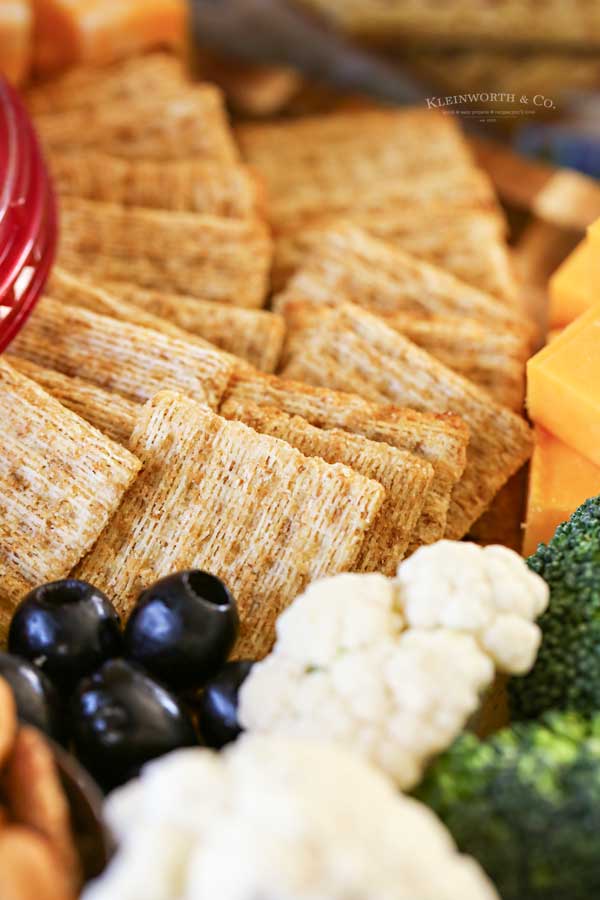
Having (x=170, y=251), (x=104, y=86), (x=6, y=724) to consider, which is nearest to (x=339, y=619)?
(x=6, y=724)

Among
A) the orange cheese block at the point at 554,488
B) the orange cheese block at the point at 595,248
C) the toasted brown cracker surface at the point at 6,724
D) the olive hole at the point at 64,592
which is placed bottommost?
the olive hole at the point at 64,592

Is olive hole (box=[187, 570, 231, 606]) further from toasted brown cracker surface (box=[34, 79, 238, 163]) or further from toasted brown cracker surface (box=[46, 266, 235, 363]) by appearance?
toasted brown cracker surface (box=[34, 79, 238, 163])

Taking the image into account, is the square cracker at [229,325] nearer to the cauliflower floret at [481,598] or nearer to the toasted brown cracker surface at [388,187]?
the toasted brown cracker surface at [388,187]

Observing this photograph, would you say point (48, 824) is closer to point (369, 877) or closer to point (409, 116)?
point (369, 877)

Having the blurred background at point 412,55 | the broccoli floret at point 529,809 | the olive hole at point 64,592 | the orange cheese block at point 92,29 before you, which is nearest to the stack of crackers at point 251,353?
the orange cheese block at point 92,29

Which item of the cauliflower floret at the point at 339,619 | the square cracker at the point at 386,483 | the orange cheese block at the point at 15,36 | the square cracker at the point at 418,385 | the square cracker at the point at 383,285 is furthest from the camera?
the orange cheese block at the point at 15,36

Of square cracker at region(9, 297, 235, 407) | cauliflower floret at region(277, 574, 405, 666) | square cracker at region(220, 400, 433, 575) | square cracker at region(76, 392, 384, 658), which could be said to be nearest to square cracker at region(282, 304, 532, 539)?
square cracker at region(220, 400, 433, 575)
